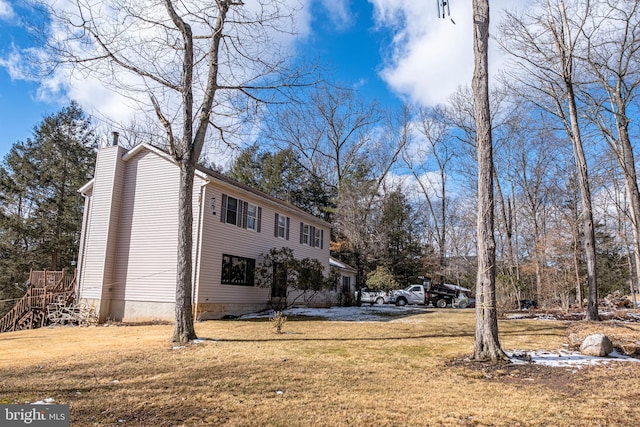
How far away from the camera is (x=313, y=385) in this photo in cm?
489

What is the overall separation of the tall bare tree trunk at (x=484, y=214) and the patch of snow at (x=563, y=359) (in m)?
0.44

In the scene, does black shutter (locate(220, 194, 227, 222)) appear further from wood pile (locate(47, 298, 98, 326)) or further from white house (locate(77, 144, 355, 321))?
wood pile (locate(47, 298, 98, 326))

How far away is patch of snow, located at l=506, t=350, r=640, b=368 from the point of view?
600 centimetres

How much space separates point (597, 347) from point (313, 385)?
4824 millimetres

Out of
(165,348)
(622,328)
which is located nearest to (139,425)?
(165,348)

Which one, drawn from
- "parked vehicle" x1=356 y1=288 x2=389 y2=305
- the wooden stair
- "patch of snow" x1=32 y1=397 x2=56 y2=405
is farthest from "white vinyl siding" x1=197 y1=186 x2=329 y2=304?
"parked vehicle" x1=356 y1=288 x2=389 y2=305

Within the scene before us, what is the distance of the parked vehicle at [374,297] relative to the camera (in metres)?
28.4

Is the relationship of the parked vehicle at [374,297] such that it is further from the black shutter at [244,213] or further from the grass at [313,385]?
the grass at [313,385]

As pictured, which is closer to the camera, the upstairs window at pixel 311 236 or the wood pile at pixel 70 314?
the wood pile at pixel 70 314

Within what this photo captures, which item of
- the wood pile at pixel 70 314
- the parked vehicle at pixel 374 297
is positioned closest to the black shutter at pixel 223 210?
the wood pile at pixel 70 314

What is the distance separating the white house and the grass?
5539mm

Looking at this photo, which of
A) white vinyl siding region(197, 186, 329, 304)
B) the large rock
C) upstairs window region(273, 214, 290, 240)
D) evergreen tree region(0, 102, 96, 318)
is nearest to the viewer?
the large rock

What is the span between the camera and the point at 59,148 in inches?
1029

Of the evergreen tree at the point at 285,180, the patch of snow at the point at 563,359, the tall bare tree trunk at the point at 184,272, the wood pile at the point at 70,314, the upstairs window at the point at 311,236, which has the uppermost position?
the evergreen tree at the point at 285,180
